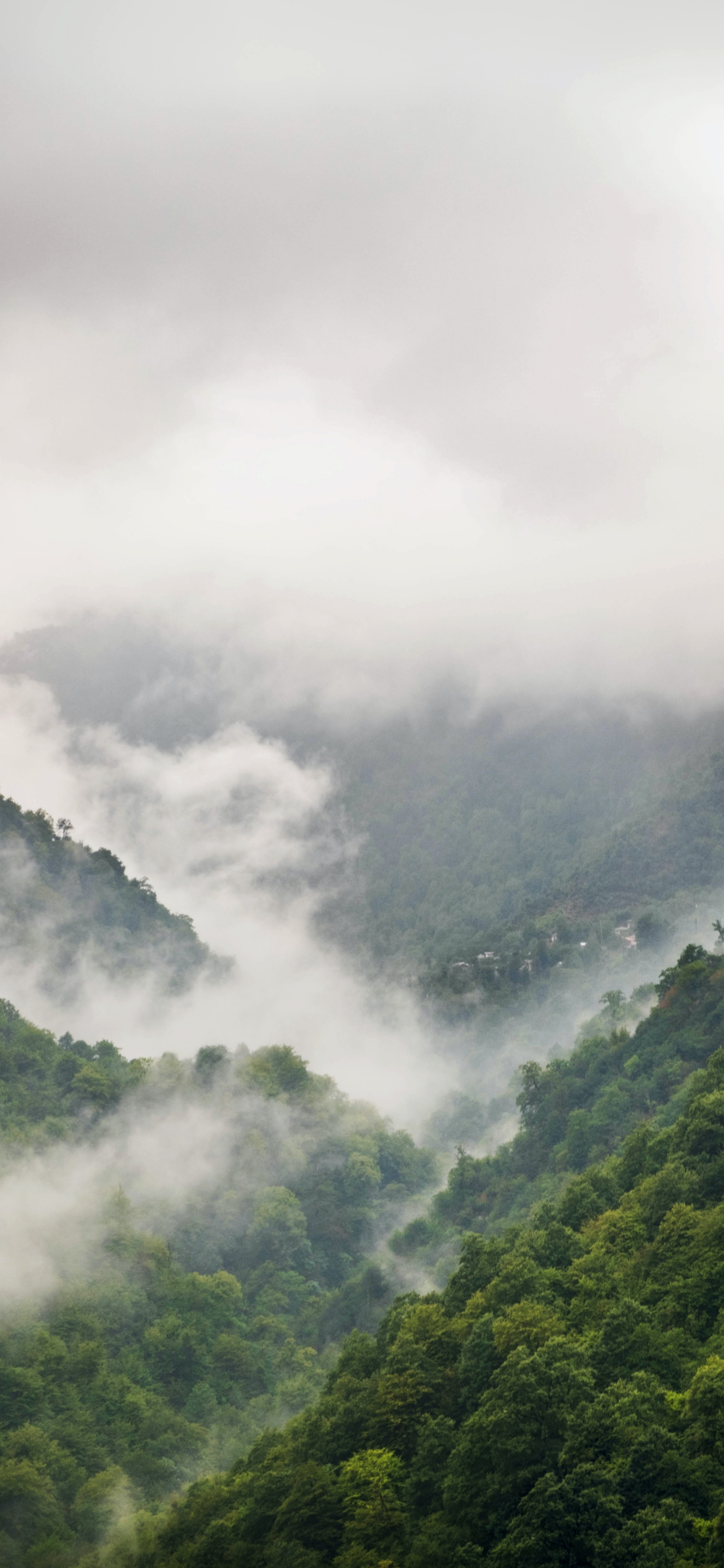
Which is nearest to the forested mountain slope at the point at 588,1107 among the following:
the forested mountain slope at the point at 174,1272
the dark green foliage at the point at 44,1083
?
the forested mountain slope at the point at 174,1272

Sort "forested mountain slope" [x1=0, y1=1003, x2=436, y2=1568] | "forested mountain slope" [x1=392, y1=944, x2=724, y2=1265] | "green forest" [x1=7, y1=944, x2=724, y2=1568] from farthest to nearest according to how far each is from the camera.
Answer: "forested mountain slope" [x1=392, y1=944, x2=724, y2=1265]
"forested mountain slope" [x1=0, y1=1003, x2=436, y2=1568]
"green forest" [x1=7, y1=944, x2=724, y2=1568]

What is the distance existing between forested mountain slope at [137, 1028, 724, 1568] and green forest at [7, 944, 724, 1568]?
14cm

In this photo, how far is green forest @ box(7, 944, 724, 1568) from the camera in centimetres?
4644

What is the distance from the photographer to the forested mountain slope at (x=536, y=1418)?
42.7 metres

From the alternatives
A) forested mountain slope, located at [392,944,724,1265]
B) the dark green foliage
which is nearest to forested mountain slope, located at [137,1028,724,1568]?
forested mountain slope, located at [392,944,724,1265]

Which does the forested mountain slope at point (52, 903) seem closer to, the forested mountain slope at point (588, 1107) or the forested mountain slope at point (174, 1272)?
the forested mountain slope at point (174, 1272)

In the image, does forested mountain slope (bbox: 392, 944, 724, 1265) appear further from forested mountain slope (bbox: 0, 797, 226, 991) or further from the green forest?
forested mountain slope (bbox: 0, 797, 226, 991)

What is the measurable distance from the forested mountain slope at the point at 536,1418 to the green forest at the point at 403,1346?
0.14m

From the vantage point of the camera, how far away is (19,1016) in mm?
149000

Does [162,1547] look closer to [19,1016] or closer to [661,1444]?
[661,1444]

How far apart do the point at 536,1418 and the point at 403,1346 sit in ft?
47.1

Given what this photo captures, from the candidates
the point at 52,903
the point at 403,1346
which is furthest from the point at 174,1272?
the point at 52,903

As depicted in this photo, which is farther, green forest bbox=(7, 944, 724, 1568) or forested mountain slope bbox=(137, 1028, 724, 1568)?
green forest bbox=(7, 944, 724, 1568)

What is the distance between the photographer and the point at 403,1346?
61.8 meters
